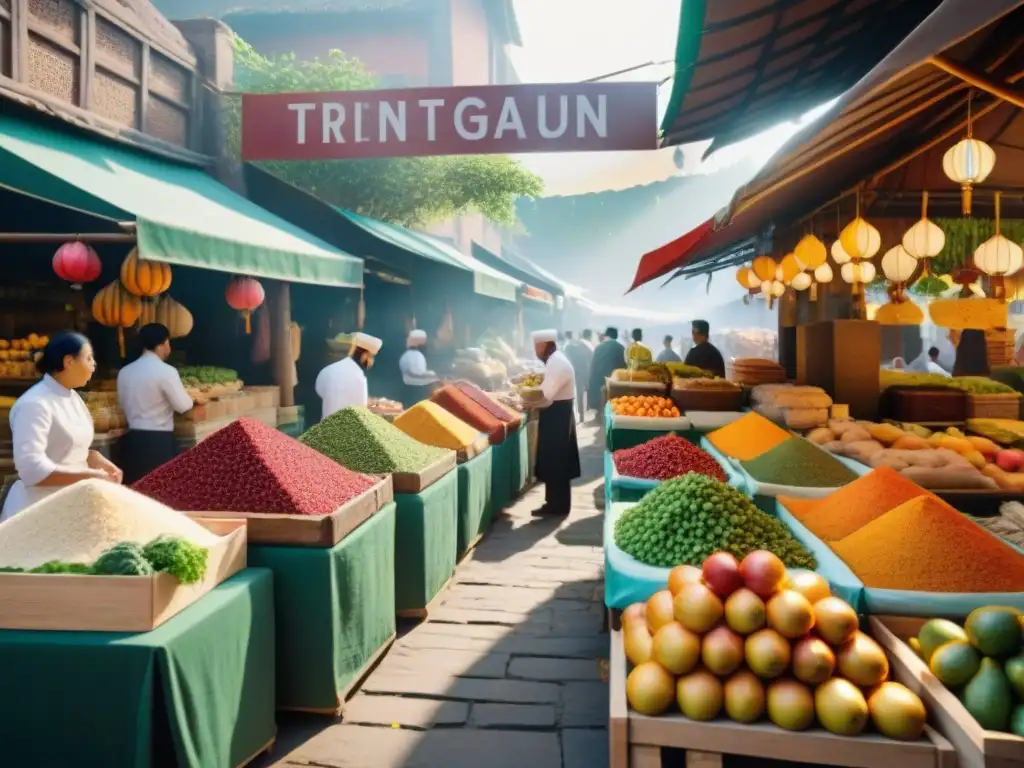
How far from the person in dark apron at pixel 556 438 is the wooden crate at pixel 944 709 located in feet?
17.0

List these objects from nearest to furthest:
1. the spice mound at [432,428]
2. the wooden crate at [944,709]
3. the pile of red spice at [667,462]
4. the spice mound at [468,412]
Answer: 1. the wooden crate at [944,709]
2. the pile of red spice at [667,462]
3. the spice mound at [432,428]
4. the spice mound at [468,412]

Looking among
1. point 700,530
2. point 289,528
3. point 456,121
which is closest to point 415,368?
point 456,121

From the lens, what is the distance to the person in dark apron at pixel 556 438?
7.77 meters

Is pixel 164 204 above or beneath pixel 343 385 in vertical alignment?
above

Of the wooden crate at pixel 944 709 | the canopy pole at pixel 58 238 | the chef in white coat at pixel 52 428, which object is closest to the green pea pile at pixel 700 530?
the wooden crate at pixel 944 709

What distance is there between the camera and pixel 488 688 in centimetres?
385

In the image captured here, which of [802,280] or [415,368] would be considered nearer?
[802,280]

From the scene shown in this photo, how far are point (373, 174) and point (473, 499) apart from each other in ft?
30.8

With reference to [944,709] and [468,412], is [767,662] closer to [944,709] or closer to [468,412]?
[944,709]

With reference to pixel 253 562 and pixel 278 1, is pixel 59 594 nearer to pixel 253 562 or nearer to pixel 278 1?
pixel 253 562

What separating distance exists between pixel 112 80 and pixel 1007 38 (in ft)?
→ 24.5

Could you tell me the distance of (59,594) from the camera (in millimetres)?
2486

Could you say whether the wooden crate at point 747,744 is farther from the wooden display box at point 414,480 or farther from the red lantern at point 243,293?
the red lantern at point 243,293

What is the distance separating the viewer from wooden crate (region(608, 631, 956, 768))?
212cm
